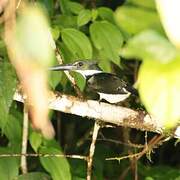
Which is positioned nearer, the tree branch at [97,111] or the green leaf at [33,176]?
the tree branch at [97,111]

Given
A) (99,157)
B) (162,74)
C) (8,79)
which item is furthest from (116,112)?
(162,74)

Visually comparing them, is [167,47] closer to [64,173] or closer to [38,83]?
[38,83]

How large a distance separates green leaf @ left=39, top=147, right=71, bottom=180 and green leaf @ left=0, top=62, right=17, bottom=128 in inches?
10.8

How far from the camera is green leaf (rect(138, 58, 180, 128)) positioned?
0.31m

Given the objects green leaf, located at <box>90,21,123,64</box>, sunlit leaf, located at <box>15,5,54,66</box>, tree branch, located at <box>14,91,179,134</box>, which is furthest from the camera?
green leaf, located at <box>90,21,123,64</box>

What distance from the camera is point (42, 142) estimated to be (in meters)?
1.90

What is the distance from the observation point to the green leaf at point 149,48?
297mm

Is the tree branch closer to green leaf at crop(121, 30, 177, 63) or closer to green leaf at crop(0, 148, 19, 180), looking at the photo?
green leaf at crop(0, 148, 19, 180)

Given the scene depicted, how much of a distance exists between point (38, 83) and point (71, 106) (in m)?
1.21

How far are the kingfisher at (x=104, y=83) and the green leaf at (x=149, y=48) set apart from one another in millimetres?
1374

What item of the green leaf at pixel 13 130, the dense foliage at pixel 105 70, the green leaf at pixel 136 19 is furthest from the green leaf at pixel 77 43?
the green leaf at pixel 136 19

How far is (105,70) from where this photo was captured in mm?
1902

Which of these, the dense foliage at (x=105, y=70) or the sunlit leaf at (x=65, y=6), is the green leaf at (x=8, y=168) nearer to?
the dense foliage at (x=105, y=70)

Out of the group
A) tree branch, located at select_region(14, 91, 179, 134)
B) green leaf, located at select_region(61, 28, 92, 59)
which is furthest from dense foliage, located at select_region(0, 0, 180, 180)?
tree branch, located at select_region(14, 91, 179, 134)
